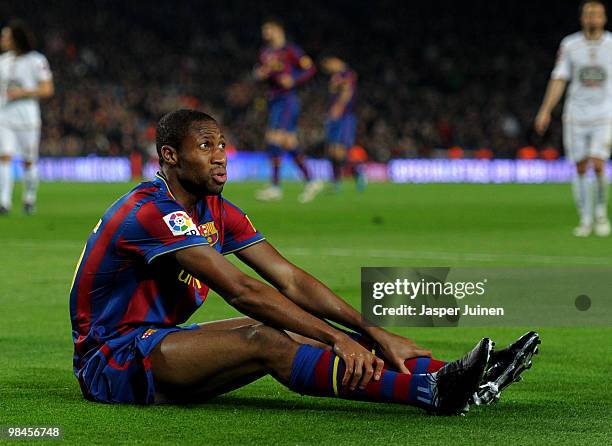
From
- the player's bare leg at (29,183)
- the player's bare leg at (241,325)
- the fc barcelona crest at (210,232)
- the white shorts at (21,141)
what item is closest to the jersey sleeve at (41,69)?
the white shorts at (21,141)

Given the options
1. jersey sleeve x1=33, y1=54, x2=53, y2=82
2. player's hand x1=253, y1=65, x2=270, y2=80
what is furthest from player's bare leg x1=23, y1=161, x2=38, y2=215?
player's hand x1=253, y1=65, x2=270, y2=80

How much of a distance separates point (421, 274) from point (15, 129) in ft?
43.0

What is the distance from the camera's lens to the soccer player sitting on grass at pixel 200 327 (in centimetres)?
468

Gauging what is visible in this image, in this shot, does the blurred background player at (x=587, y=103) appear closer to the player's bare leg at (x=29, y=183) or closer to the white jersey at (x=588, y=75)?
the white jersey at (x=588, y=75)

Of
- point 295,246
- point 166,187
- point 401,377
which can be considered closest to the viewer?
point 401,377

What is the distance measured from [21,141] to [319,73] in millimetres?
22796

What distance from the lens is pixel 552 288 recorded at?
521 centimetres

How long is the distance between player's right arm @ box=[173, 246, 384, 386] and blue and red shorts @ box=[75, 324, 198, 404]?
32cm

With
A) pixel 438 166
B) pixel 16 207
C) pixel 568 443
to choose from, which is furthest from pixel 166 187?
pixel 438 166

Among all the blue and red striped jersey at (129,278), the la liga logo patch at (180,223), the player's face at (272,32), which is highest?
the player's face at (272,32)

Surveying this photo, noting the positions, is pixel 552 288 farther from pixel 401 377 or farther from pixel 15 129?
pixel 15 129

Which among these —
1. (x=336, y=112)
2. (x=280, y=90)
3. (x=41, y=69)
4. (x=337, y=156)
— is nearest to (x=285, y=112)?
(x=280, y=90)

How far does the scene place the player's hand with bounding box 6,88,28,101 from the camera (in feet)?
54.7

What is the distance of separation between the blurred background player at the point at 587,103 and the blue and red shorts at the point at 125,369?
9.00 m
